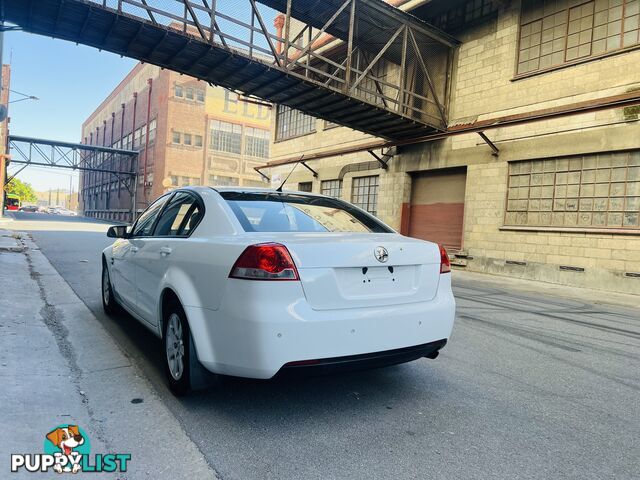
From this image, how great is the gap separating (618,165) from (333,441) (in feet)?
37.0

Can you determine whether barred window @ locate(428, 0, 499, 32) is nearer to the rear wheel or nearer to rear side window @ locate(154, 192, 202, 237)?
rear side window @ locate(154, 192, 202, 237)

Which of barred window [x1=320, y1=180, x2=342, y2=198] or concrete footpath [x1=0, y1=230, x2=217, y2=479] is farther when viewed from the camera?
barred window [x1=320, y1=180, x2=342, y2=198]

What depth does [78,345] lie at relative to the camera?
169 inches

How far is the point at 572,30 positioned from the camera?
12.1 meters

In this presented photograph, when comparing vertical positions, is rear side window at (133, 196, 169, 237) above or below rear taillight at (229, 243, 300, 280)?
above

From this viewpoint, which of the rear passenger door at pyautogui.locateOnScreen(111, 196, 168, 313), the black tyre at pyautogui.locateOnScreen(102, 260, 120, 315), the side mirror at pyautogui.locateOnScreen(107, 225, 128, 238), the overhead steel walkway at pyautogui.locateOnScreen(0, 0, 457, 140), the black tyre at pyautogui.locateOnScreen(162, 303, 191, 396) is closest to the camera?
the black tyre at pyautogui.locateOnScreen(162, 303, 191, 396)

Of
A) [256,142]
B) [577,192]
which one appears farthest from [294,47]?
[256,142]

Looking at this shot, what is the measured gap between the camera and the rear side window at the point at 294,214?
328cm

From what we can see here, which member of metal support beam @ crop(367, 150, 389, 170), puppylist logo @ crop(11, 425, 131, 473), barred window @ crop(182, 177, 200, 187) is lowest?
puppylist logo @ crop(11, 425, 131, 473)

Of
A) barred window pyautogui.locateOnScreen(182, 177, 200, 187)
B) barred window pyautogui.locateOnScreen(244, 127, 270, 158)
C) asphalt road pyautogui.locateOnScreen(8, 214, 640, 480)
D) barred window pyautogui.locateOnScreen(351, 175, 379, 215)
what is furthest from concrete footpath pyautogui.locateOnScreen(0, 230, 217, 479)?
barred window pyautogui.locateOnScreen(244, 127, 270, 158)

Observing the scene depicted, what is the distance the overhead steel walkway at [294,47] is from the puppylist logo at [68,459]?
10.1 meters

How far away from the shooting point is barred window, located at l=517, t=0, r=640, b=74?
36.3 ft

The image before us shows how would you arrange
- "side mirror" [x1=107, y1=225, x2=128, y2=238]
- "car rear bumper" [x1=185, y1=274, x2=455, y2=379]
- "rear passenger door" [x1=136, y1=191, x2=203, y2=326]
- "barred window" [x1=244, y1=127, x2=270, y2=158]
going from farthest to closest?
1. "barred window" [x1=244, y1=127, x2=270, y2=158]
2. "side mirror" [x1=107, y1=225, x2=128, y2=238]
3. "rear passenger door" [x1=136, y1=191, x2=203, y2=326]
4. "car rear bumper" [x1=185, y1=274, x2=455, y2=379]

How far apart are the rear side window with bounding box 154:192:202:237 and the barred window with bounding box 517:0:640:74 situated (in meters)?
11.8
